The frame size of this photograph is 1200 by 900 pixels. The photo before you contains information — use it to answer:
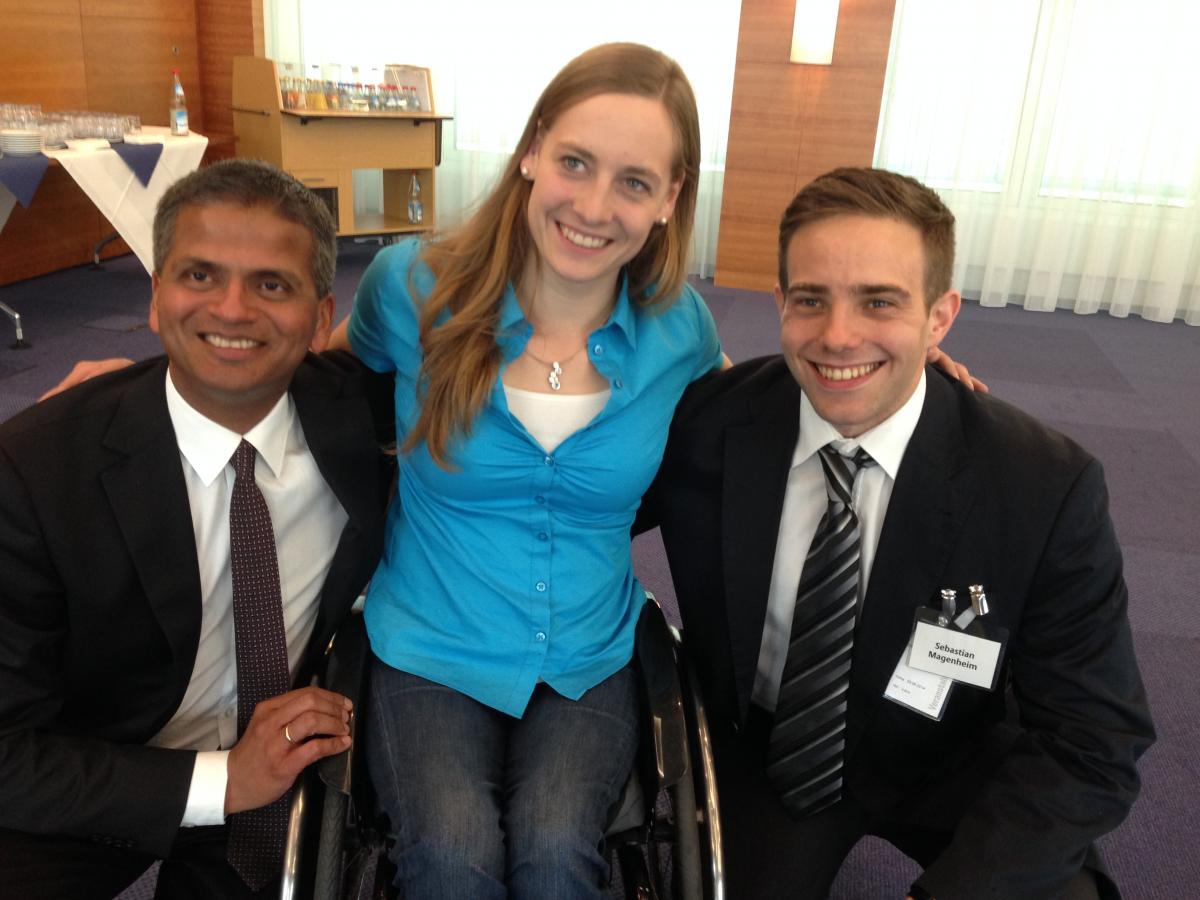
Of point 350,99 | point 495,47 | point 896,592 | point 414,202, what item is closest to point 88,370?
point 896,592

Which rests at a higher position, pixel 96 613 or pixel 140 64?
pixel 140 64

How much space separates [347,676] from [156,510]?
35cm

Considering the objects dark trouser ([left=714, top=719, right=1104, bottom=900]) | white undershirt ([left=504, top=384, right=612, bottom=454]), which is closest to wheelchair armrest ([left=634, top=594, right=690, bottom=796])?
dark trouser ([left=714, top=719, right=1104, bottom=900])

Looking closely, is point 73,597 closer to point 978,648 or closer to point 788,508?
point 788,508

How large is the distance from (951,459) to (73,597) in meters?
1.20

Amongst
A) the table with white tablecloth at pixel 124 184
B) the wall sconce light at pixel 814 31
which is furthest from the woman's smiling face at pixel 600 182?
the wall sconce light at pixel 814 31

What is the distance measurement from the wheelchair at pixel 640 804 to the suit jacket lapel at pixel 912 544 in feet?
0.87

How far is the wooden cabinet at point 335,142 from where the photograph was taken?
239 inches

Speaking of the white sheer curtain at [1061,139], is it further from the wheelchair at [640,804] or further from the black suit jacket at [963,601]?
the wheelchair at [640,804]

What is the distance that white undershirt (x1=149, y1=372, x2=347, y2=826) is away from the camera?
135 centimetres

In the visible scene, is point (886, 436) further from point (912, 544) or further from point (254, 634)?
point (254, 634)

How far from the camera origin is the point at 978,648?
136 cm

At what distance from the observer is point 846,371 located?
1.39m

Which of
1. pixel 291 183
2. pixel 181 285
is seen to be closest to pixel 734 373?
pixel 291 183
